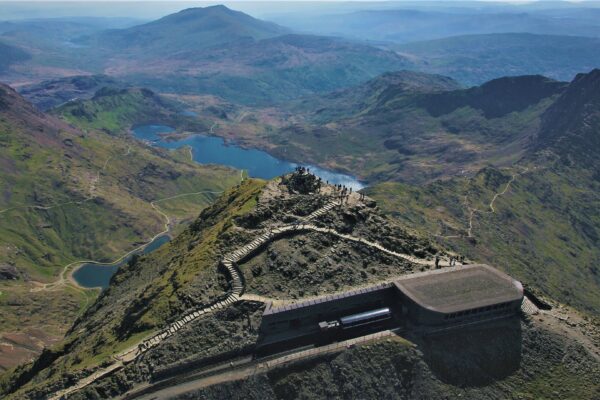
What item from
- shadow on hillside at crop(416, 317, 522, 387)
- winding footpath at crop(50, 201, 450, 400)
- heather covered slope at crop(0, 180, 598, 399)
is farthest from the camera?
shadow on hillside at crop(416, 317, 522, 387)

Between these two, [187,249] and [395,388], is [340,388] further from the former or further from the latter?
[187,249]

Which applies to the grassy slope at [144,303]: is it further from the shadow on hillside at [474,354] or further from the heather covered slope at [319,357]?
the shadow on hillside at [474,354]

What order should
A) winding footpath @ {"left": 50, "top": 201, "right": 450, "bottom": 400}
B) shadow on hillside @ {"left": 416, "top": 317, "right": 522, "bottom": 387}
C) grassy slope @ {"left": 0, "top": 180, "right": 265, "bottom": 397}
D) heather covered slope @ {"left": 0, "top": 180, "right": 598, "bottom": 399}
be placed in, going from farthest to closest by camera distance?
grassy slope @ {"left": 0, "top": 180, "right": 265, "bottom": 397}, shadow on hillside @ {"left": 416, "top": 317, "right": 522, "bottom": 387}, winding footpath @ {"left": 50, "top": 201, "right": 450, "bottom": 400}, heather covered slope @ {"left": 0, "top": 180, "right": 598, "bottom": 399}

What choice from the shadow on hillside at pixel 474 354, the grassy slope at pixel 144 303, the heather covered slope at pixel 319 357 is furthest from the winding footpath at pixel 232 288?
the shadow on hillside at pixel 474 354

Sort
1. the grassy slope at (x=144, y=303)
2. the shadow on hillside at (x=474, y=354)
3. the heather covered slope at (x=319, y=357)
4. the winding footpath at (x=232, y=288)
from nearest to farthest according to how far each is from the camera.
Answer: the heather covered slope at (x=319, y=357)
the winding footpath at (x=232, y=288)
the shadow on hillside at (x=474, y=354)
the grassy slope at (x=144, y=303)

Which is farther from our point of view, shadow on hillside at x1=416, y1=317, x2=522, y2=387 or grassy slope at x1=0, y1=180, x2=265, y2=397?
grassy slope at x1=0, y1=180, x2=265, y2=397

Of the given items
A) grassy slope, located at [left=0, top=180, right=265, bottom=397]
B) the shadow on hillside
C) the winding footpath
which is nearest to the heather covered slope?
the shadow on hillside

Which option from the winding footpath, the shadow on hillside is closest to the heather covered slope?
the shadow on hillside

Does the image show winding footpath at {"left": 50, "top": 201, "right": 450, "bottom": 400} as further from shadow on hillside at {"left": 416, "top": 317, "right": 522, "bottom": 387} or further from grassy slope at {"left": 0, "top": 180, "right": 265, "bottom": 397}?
shadow on hillside at {"left": 416, "top": 317, "right": 522, "bottom": 387}
